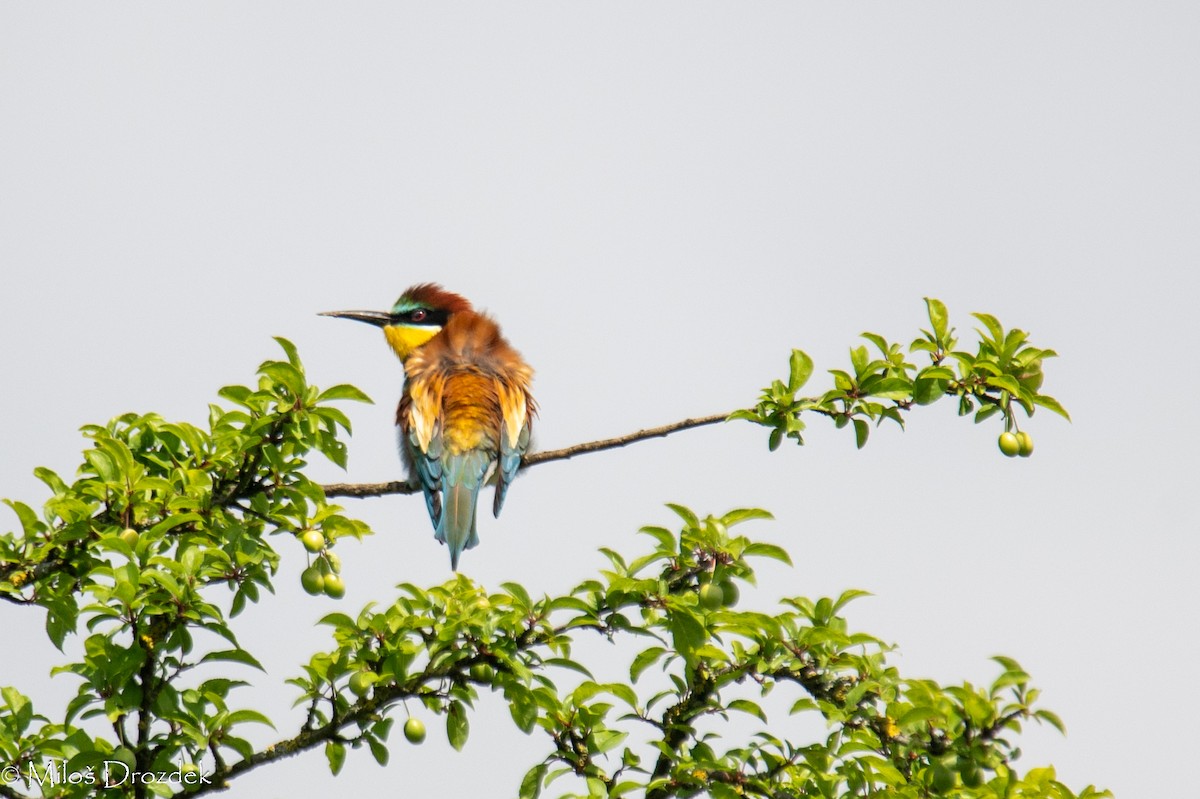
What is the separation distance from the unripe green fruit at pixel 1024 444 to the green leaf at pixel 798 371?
1.71 feet

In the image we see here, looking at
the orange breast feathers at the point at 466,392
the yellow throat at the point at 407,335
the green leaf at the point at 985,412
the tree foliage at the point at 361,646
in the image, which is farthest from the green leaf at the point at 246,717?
the yellow throat at the point at 407,335

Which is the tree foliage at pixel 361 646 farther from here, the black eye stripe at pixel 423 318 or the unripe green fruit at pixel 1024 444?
the black eye stripe at pixel 423 318

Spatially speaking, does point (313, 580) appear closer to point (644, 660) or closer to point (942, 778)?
point (644, 660)

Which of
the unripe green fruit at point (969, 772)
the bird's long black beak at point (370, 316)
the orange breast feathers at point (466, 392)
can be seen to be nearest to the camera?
the unripe green fruit at point (969, 772)

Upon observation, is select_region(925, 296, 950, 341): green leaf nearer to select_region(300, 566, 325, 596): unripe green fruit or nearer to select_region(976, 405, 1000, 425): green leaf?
select_region(976, 405, 1000, 425): green leaf

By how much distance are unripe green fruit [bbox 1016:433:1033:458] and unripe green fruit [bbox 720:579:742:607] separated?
793 millimetres

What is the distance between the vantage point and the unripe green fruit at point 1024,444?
10.4 feet

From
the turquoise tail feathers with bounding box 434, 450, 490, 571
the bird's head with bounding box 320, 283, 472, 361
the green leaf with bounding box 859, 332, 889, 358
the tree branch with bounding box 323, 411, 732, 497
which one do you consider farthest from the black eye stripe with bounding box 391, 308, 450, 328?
the green leaf with bounding box 859, 332, 889, 358

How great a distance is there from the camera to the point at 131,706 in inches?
110

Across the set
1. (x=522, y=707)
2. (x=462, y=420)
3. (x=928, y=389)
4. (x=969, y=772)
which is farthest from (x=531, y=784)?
(x=462, y=420)

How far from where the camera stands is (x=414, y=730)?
2953mm

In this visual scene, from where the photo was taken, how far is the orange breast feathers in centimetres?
501

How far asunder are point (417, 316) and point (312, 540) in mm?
3954

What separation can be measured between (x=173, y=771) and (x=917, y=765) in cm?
153
